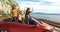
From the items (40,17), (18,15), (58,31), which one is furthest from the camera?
(40,17)

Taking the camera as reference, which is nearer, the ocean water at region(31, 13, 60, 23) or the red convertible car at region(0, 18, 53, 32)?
the red convertible car at region(0, 18, 53, 32)

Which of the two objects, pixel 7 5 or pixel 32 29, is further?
pixel 7 5

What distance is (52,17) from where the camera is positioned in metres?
12.4

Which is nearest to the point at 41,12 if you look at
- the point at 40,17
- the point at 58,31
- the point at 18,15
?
the point at 40,17

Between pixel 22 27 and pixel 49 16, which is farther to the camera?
pixel 49 16

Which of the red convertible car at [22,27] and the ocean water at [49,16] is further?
the ocean water at [49,16]

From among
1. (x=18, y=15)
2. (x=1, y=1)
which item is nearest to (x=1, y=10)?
(x=1, y=1)

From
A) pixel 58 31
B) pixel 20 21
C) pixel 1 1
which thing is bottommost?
pixel 58 31

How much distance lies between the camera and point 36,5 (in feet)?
41.7

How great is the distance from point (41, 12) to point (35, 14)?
36cm

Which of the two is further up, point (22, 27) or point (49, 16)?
point (49, 16)

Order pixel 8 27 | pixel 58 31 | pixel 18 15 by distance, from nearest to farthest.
→ pixel 8 27, pixel 18 15, pixel 58 31

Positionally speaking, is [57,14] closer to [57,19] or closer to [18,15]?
[57,19]

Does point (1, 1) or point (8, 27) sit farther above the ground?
point (1, 1)
